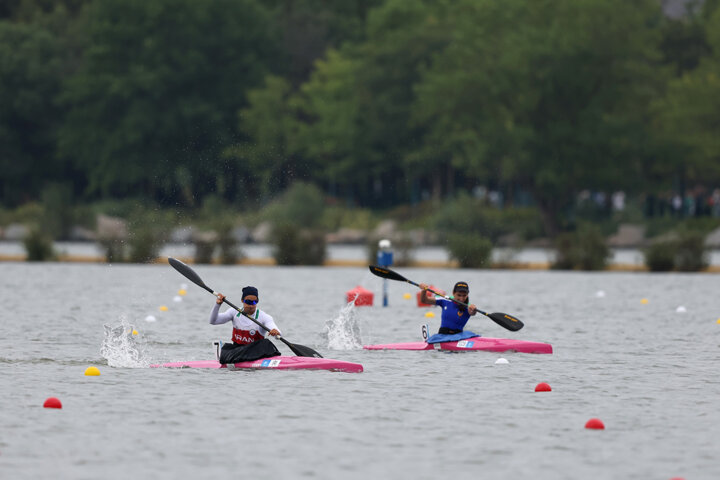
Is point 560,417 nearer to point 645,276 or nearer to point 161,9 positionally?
point 645,276

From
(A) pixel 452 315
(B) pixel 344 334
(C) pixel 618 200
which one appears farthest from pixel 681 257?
(C) pixel 618 200

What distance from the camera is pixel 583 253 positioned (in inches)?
1663

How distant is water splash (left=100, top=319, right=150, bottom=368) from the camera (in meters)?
18.2

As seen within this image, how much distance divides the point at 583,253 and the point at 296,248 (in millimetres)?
9218

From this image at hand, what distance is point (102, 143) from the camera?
8125 cm

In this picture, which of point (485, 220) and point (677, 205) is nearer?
point (485, 220)

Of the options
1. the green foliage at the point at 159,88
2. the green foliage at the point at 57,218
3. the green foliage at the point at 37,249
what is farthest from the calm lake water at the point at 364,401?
the green foliage at the point at 159,88

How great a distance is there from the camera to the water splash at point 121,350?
59.7 ft

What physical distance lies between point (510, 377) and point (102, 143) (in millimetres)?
66807

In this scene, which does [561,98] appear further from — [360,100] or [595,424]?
[595,424]

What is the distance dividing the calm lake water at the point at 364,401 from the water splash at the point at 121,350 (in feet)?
0.11

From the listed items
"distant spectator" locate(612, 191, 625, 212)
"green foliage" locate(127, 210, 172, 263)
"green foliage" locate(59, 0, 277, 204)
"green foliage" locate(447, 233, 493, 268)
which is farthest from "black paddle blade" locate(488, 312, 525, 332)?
"green foliage" locate(59, 0, 277, 204)

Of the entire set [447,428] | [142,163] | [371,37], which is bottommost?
[447,428]

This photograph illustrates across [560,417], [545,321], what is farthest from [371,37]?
[560,417]
